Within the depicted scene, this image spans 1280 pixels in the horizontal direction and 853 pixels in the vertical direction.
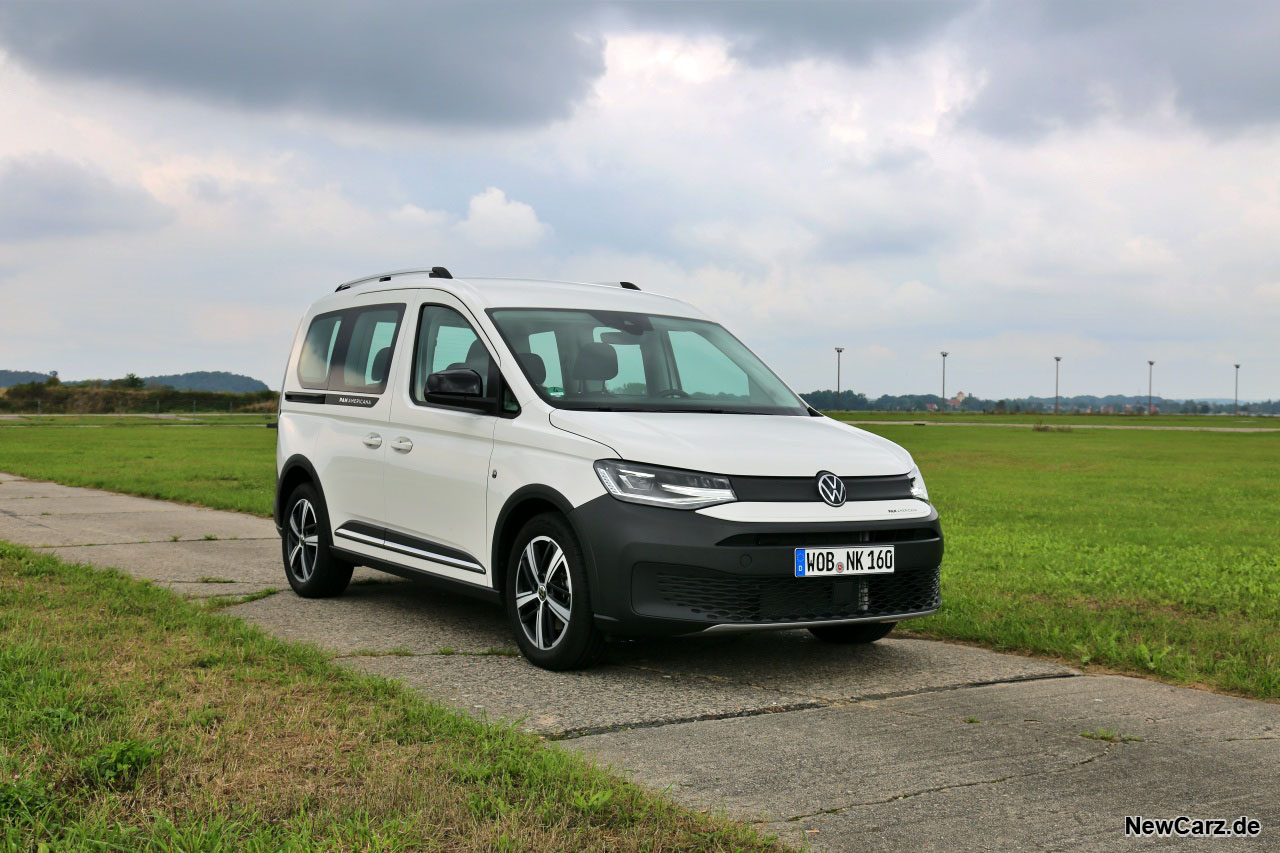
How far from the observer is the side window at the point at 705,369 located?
22.3 feet

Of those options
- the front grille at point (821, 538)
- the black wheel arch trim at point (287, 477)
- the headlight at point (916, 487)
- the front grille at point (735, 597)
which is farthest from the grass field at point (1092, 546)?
the black wheel arch trim at point (287, 477)

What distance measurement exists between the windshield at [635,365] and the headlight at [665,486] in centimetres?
69

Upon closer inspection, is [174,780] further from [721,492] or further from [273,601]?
[273,601]

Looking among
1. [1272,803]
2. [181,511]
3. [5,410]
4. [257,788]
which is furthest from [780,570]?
A: [5,410]

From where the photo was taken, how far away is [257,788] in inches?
149

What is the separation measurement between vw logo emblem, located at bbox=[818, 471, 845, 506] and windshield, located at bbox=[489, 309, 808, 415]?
0.92 m

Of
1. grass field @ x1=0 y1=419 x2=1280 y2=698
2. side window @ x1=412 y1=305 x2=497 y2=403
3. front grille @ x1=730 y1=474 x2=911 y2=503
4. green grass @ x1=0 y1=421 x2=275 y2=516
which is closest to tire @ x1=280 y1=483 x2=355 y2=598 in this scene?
side window @ x1=412 y1=305 x2=497 y2=403

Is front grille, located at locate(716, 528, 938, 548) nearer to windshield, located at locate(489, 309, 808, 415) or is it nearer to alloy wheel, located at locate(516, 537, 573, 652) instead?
alloy wheel, located at locate(516, 537, 573, 652)

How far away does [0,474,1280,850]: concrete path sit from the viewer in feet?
12.8

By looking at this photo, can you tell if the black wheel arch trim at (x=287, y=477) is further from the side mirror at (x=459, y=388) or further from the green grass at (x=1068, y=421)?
the green grass at (x=1068, y=421)

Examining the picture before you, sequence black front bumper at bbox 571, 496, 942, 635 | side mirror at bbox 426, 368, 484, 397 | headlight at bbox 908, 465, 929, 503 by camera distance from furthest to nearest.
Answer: side mirror at bbox 426, 368, 484, 397 < headlight at bbox 908, 465, 929, 503 < black front bumper at bbox 571, 496, 942, 635

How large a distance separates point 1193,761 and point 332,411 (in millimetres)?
5631

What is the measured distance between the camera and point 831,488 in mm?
5668

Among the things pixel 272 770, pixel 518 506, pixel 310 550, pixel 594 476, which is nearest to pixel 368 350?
pixel 310 550
